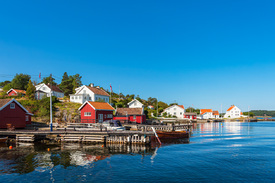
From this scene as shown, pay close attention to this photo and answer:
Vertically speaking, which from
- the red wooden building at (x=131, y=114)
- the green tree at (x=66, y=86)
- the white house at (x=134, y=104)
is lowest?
the red wooden building at (x=131, y=114)

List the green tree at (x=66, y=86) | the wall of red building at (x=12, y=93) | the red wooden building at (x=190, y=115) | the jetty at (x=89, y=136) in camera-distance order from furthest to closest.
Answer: the red wooden building at (x=190, y=115) < the green tree at (x=66, y=86) < the wall of red building at (x=12, y=93) < the jetty at (x=89, y=136)

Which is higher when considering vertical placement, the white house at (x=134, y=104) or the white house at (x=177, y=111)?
the white house at (x=134, y=104)

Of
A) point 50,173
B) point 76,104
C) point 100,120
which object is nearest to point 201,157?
point 50,173

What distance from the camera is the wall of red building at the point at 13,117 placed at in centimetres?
4006

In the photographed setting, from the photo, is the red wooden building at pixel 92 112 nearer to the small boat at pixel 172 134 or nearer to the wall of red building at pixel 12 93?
the small boat at pixel 172 134

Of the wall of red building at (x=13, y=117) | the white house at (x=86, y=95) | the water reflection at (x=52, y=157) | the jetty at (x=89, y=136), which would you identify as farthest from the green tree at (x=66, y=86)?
the water reflection at (x=52, y=157)

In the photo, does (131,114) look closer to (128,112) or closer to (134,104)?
(128,112)

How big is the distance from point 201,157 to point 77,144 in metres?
21.7

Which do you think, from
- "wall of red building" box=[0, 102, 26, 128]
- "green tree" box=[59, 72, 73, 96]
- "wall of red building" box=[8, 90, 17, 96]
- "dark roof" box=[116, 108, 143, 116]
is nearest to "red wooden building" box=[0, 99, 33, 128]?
→ "wall of red building" box=[0, 102, 26, 128]

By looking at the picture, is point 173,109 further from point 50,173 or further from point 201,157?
point 50,173

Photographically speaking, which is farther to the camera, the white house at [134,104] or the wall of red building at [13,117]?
the white house at [134,104]

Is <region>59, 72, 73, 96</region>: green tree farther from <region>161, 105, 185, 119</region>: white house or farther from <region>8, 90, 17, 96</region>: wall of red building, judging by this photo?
<region>161, 105, 185, 119</region>: white house

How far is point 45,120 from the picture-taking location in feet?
188

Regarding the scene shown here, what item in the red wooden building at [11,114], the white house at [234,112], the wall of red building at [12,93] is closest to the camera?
the red wooden building at [11,114]
